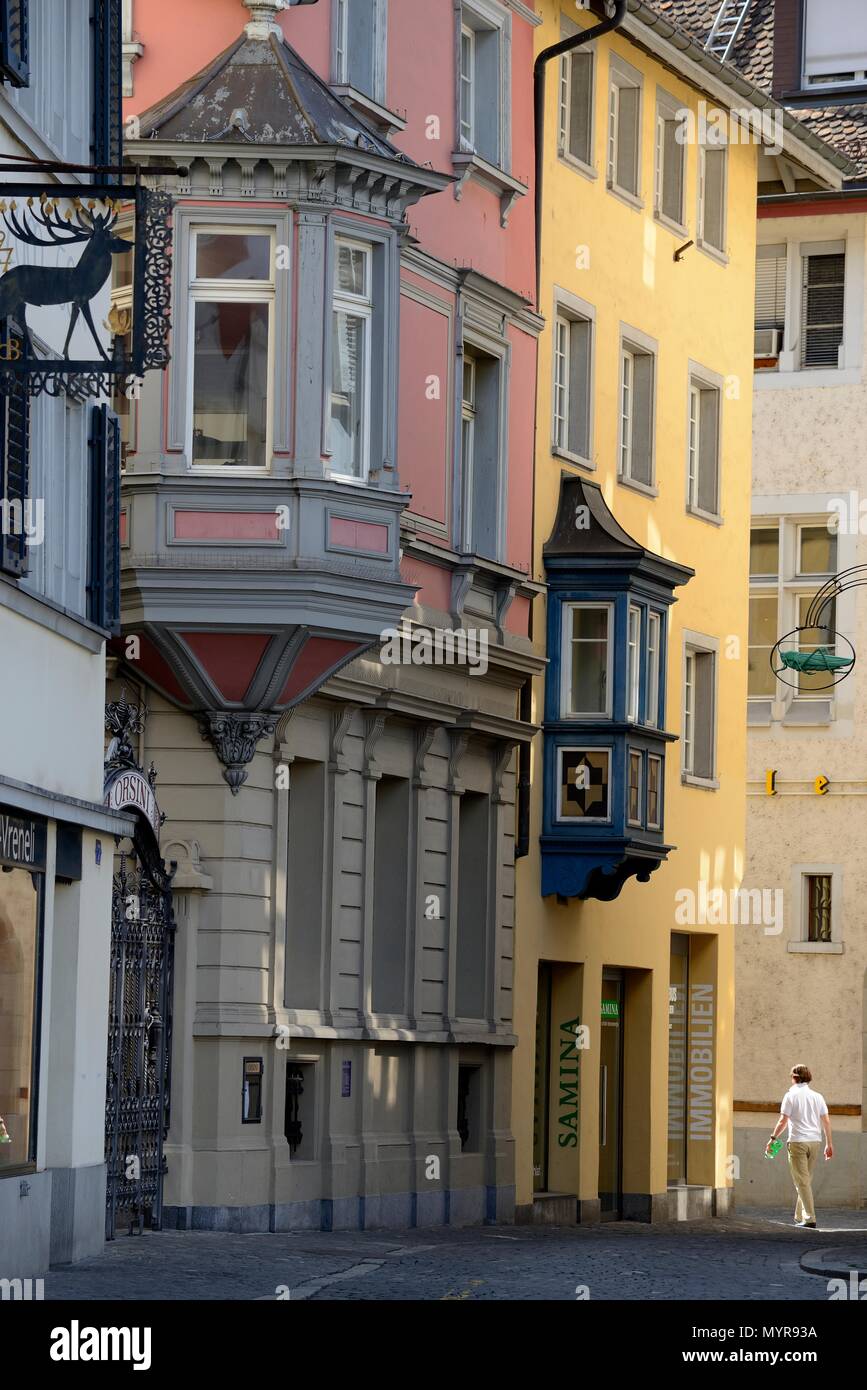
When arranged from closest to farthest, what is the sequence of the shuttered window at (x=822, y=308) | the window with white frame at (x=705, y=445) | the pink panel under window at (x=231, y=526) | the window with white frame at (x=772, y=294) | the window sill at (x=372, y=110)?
the pink panel under window at (x=231, y=526) < the window sill at (x=372, y=110) < the window with white frame at (x=705, y=445) < the shuttered window at (x=822, y=308) < the window with white frame at (x=772, y=294)

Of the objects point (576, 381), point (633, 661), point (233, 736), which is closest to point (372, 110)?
point (233, 736)

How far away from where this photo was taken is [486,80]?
2898 cm

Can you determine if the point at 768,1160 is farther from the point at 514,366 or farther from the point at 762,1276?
the point at 762,1276

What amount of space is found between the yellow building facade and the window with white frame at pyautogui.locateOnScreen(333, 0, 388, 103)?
441 centimetres

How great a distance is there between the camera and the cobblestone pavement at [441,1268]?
18.1m

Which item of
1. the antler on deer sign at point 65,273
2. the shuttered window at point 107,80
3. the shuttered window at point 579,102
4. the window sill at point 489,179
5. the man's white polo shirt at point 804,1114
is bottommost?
the man's white polo shirt at point 804,1114

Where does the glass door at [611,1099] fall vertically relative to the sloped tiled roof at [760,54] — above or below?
below

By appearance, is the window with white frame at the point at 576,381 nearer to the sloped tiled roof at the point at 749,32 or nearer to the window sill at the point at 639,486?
the window sill at the point at 639,486

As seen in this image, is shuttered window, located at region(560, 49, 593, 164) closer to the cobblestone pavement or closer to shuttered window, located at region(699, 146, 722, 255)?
shuttered window, located at region(699, 146, 722, 255)

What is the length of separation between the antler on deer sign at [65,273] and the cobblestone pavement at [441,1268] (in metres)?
5.24

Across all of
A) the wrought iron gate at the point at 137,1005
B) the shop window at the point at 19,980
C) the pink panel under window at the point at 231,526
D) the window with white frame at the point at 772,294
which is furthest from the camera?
the window with white frame at the point at 772,294


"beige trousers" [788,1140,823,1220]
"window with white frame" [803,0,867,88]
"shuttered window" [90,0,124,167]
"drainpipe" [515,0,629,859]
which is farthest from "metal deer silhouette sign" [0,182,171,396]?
"window with white frame" [803,0,867,88]

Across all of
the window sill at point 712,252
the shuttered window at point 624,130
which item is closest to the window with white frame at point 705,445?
the window sill at point 712,252

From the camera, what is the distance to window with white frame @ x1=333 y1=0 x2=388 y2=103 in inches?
999
